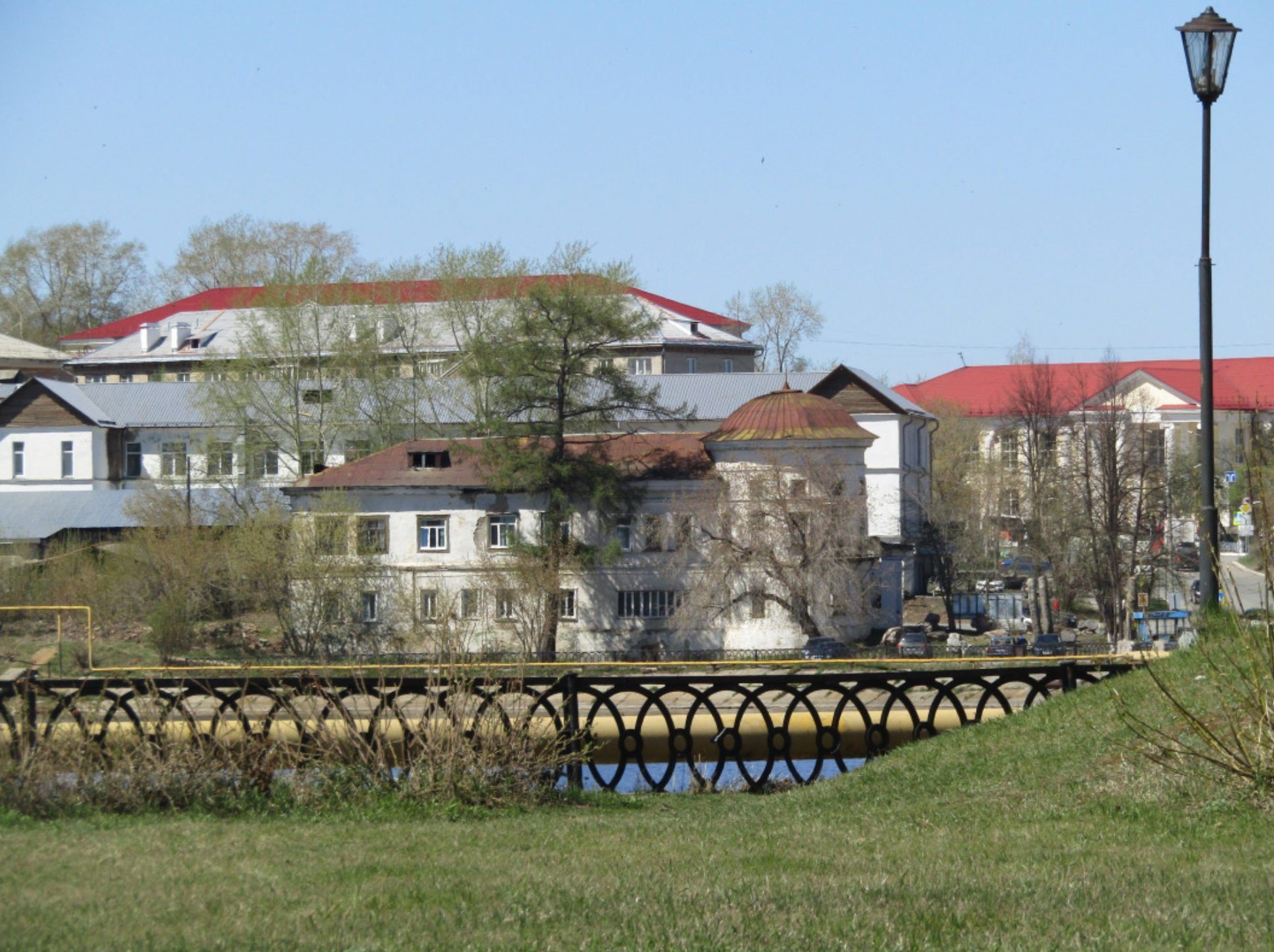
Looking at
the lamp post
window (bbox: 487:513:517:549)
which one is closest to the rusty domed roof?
window (bbox: 487:513:517:549)

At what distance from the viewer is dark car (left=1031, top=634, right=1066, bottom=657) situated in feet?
144

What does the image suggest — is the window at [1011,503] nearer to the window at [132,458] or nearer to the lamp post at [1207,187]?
the window at [132,458]

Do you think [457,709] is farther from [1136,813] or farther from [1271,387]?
[1271,387]

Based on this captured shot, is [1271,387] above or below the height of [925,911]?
above

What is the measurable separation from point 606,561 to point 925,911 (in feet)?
147

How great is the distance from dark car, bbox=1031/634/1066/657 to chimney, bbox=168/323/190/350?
58.9m

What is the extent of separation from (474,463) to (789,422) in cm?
1139

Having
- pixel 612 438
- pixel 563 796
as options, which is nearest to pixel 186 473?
pixel 612 438

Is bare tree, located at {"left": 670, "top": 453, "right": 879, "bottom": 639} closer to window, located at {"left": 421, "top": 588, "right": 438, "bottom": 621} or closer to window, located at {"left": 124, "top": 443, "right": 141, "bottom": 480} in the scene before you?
window, located at {"left": 421, "top": 588, "right": 438, "bottom": 621}

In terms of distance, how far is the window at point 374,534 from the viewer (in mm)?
52312

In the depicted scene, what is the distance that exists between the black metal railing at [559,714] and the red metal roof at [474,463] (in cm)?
3850

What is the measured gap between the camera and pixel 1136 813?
841 centimetres

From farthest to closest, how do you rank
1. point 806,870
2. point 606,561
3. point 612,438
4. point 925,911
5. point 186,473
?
point 186,473 < point 612,438 < point 606,561 < point 806,870 < point 925,911

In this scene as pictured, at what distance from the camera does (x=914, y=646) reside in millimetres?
45938
